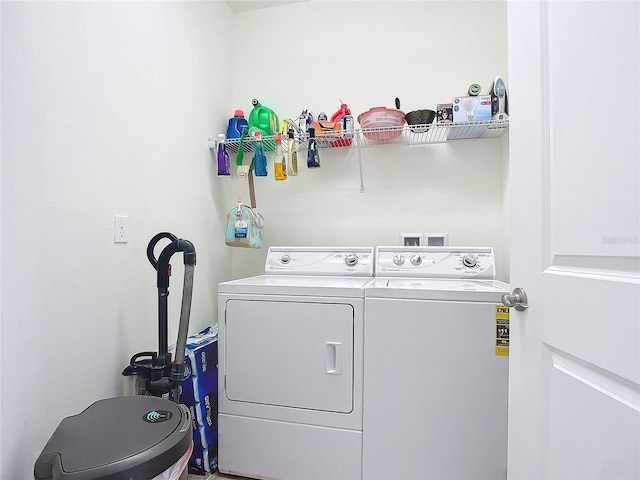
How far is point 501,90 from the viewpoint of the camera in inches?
77.7

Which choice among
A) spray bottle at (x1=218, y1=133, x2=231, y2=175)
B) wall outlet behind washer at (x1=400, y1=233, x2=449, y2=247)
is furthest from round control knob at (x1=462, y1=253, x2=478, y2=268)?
spray bottle at (x1=218, y1=133, x2=231, y2=175)

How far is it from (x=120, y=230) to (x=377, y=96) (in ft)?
5.76

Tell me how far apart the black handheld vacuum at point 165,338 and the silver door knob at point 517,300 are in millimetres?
1100

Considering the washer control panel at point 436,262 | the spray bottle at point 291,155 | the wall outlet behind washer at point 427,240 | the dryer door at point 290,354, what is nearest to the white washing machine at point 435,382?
the dryer door at point 290,354

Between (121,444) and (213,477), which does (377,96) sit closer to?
(121,444)

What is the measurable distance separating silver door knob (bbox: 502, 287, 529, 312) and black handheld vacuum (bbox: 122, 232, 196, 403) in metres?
1.10

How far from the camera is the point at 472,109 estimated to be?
1.99 m

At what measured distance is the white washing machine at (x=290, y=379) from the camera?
1.60 m

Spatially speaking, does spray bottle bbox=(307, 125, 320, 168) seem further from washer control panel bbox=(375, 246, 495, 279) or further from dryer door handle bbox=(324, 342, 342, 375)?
dryer door handle bbox=(324, 342, 342, 375)

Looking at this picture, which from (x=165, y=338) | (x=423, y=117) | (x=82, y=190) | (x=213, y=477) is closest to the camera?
(x=82, y=190)

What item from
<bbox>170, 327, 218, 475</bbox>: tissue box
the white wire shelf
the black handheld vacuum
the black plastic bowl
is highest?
the black plastic bowl

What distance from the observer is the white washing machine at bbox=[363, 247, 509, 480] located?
57.7 inches

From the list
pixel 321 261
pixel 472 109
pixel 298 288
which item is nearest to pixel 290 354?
pixel 298 288

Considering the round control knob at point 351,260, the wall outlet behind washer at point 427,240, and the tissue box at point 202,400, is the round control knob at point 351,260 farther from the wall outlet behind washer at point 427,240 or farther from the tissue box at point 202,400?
the tissue box at point 202,400
